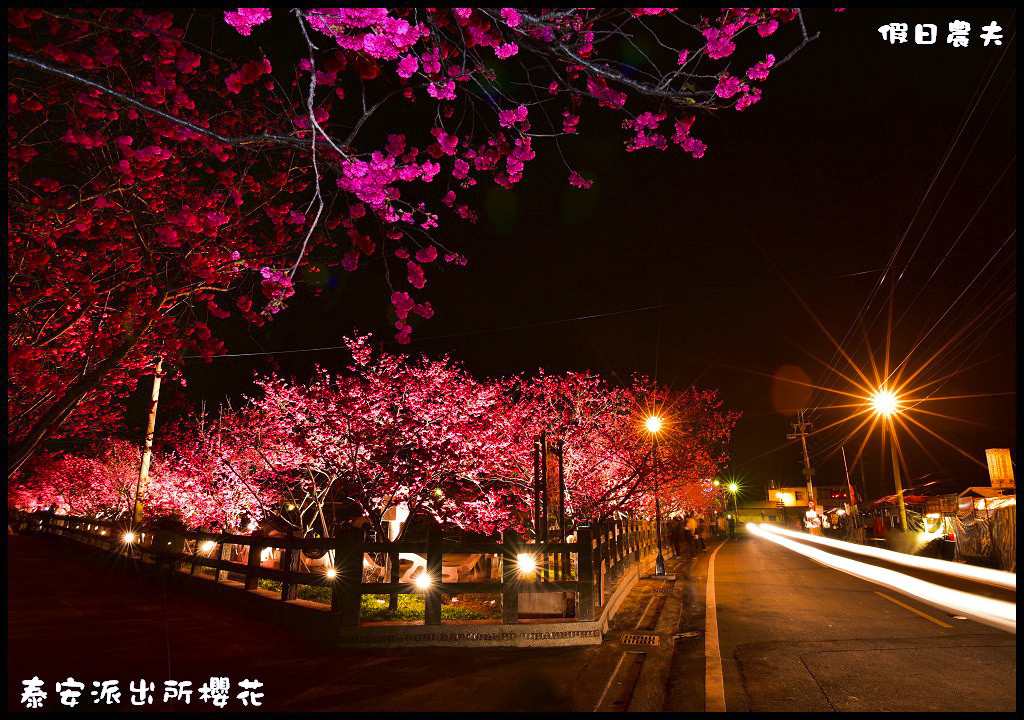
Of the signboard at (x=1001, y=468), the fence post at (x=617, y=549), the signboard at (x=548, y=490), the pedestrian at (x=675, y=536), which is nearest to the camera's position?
the signboard at (x=548, y=490)

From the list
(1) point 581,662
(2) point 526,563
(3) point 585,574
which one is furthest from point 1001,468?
(1) point 581,662

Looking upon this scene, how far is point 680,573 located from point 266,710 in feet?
59.3

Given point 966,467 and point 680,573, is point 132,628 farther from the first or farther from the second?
point 966,467

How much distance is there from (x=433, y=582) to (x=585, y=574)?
2416mm

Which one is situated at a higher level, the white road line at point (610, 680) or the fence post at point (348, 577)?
the fence post at point (348, 577)

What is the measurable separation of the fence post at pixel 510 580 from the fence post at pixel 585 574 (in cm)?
103

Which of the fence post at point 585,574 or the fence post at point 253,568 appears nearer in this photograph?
the fence post at point 585,574

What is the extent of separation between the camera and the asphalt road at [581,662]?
565cm

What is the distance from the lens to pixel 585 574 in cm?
848

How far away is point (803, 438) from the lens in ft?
185

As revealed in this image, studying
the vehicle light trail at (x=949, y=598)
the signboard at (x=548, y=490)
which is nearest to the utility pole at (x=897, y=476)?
the vehicle light trail at (x=949, y=598)

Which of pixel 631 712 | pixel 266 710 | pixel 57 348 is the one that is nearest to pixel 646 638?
pixel 631 712

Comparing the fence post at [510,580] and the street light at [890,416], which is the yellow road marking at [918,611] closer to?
the fence post at [510,580]

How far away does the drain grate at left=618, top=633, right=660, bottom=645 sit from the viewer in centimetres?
844
